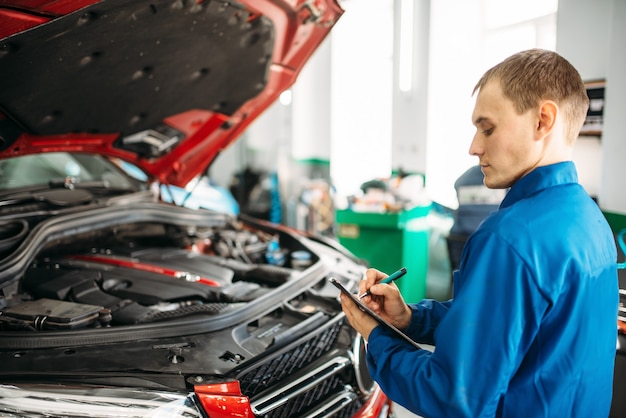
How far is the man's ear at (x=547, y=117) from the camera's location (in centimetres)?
90

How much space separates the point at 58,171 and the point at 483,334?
2.63m

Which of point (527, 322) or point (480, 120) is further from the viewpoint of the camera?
point (480, 120)

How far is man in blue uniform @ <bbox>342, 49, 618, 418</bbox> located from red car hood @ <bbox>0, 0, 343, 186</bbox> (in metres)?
1.13

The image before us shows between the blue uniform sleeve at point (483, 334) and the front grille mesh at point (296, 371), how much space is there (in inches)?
22.8

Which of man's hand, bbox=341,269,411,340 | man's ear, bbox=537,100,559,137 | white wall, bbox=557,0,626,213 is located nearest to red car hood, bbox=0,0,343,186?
man's hand, bbox=341,269,411,340

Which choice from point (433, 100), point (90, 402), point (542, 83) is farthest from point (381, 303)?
point (433, 100)

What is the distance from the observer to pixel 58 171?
278cm

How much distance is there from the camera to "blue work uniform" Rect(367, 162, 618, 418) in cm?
84

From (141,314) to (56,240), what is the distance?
667 millimetres

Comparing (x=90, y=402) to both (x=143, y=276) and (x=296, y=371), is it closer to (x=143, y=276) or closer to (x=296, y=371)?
(x=296, y=371)

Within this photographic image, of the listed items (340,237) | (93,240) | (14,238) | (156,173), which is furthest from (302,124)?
(14,238)

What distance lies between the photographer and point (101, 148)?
2.31 metres

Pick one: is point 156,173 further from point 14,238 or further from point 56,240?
point 14,238

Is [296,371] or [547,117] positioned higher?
[547,117]
